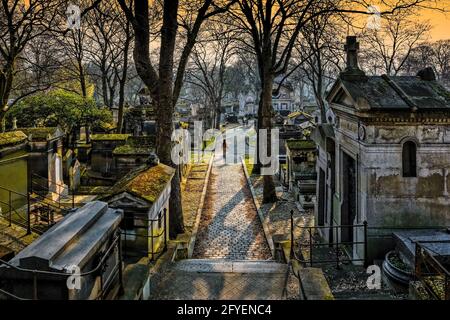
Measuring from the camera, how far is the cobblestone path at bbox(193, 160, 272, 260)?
11906 mm

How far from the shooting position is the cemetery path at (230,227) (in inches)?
469

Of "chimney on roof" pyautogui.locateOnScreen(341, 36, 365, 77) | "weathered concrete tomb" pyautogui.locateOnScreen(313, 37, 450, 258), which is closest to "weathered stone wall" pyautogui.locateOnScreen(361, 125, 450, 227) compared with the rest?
"weathered concrete tomb" pyautogui.locateOnScreen(313, 37, 450, 258)

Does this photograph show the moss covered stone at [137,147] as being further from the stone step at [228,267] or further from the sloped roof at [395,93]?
the sloped roof at [395,93]

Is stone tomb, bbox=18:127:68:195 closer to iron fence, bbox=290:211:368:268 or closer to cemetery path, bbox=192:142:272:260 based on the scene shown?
cemetery path, bbox=192:142:272:260

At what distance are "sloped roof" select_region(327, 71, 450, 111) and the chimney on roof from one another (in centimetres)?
15

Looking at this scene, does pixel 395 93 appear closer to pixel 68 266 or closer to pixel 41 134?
pixel 68 266

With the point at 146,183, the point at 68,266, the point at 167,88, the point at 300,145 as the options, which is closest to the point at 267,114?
the point at 300,145

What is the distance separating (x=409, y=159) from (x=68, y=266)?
669 cm

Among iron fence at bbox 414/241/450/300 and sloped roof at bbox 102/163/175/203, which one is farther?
sloped roof at bbox 102/163/175/203

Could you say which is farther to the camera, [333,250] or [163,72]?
[163,72]

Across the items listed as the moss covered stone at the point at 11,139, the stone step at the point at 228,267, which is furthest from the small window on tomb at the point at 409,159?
the moss covered stone at the point at 11,139

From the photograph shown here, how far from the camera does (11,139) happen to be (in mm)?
14625

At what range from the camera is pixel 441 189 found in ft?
27.4

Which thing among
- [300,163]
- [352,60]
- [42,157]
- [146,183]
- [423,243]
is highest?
Answer: [352,60]
